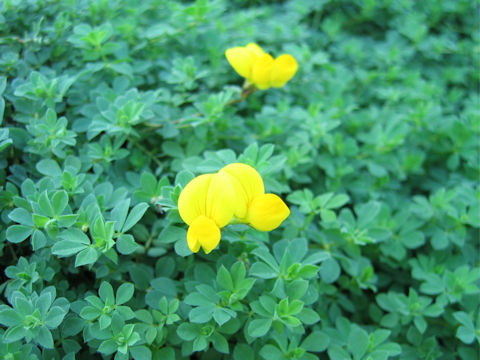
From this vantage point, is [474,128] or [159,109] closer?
[159,109]

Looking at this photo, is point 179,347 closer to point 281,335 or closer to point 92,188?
point 281,335

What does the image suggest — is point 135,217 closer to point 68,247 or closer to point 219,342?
point 68,247

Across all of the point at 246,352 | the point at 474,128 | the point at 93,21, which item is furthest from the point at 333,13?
the point at 246,352

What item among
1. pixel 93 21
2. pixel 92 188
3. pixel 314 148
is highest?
→ pixel 93 21

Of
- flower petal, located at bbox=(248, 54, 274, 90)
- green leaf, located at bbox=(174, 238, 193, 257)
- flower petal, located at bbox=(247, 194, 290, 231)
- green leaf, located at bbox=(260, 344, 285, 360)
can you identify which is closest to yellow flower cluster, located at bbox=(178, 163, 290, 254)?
flower petal, located at bbox=(247, 194, 290, 231)

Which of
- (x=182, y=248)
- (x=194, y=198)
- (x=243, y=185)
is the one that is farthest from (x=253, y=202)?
Result: (x=182, y=248)
